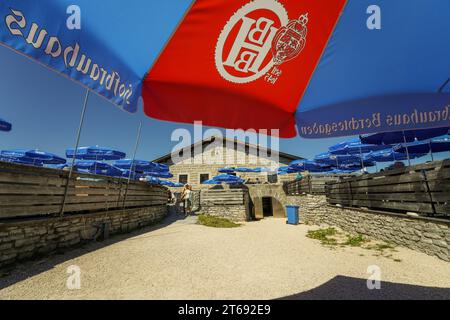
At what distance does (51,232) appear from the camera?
5.48 metres

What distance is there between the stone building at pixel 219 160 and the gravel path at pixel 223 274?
16.8 m

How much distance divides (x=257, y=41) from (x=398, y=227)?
731 cm

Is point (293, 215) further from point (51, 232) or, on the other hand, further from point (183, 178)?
point (183, 178)

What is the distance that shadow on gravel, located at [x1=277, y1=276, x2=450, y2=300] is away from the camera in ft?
11.7

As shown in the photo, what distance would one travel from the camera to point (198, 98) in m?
2.34

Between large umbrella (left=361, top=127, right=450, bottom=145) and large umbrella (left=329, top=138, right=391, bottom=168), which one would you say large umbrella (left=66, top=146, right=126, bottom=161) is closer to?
large umbrella (left=361, top=127, right=450, bottom=145)

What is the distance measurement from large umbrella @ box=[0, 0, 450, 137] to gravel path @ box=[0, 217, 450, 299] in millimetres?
2946

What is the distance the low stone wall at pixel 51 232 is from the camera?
14.6ft

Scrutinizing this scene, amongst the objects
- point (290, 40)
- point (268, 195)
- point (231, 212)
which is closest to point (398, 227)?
point (290, 40)

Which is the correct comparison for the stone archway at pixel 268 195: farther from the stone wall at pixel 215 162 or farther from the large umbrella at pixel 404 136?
the large umbrella at pixel 404 136

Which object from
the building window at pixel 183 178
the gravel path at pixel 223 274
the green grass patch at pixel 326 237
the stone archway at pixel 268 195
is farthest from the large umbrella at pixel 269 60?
the building window at pixel 183 178
